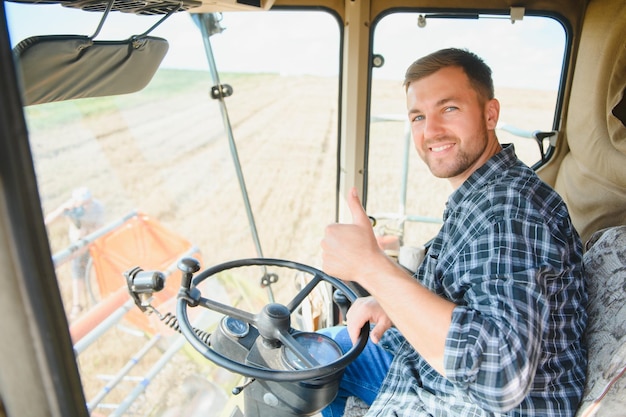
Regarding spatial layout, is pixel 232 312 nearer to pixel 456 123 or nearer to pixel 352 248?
pixel 352 248

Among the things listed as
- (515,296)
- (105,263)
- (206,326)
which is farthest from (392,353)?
(105,263)

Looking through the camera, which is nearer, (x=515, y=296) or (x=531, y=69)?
(x=515, y=296)

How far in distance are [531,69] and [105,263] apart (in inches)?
129

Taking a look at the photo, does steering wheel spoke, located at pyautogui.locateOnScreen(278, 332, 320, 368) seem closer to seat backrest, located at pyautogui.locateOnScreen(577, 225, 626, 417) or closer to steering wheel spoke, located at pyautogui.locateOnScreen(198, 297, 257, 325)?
steering wheel spoke, located at pyautogui.locateOnScreen(198, 297, 257, 325)

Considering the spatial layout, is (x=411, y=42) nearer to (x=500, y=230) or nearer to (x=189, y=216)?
→ (x=500, y=230)

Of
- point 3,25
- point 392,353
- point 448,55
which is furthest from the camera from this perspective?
point 392,353

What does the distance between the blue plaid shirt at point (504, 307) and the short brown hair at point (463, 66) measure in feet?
0.71

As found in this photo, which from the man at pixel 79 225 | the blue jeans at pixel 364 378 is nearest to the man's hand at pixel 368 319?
the blue jeans at pixel 364 378

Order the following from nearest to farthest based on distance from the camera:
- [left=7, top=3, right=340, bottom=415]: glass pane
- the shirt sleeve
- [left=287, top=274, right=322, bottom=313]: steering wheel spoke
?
the shirt sleeve < [left=287, top=274, right=322, bottom=313]: steering wheel spoke < [left=7, top=3, right=340, bottom=415]: glass pane

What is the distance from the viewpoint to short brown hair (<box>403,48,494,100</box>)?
149 cm

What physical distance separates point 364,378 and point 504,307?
0.86m

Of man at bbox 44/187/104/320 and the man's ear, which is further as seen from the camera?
man at bbox 44/187/104/320

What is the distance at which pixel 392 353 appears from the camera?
1.76 m

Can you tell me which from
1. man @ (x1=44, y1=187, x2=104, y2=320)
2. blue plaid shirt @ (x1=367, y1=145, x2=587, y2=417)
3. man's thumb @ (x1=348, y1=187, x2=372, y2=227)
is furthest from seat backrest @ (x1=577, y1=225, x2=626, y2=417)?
man @ (x1=44, y1=187, x2=104, y2=320)
